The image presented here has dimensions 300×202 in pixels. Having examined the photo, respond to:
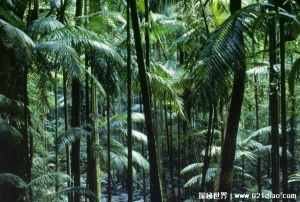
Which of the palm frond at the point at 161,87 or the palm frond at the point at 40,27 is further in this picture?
the palm frond at the point at 161,87

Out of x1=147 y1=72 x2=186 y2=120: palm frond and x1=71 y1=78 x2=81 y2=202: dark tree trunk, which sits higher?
x1=147 y1=72 x2=186 y2=120: palm frond

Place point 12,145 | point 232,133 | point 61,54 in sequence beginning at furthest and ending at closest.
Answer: point 12,145 → point 61,54 → point 232,133

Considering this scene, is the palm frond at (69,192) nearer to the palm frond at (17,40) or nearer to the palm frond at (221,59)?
the palm frond at (17,40)

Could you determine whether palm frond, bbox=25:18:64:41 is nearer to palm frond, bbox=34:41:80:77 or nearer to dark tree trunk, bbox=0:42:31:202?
dark tree trunk, bbox=0:42:31:202

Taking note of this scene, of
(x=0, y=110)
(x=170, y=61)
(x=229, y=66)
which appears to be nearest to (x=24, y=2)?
(x=0, y=110)

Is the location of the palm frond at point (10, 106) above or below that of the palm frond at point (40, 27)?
below

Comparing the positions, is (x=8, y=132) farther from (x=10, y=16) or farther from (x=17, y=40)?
(x=10, y=16)

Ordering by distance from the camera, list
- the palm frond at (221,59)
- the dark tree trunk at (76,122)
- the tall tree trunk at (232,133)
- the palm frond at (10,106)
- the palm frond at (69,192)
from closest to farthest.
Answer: the palm frond at (221,59) → the tall tree trunk at (232,133) → the palm frond at (69,192) → the palm frond at (10,106) → the dark tree trunk at (76,122)

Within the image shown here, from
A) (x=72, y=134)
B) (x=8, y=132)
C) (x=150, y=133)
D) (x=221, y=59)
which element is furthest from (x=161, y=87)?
(x=221, y=59)

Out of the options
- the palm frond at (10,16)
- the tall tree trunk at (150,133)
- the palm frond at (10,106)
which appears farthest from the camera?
the palm frond at (10,106)

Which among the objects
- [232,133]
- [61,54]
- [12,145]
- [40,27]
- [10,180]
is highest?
[40,27]

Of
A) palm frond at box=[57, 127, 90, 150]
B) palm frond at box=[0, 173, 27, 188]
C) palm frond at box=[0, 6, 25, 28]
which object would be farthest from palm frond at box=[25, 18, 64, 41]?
palm frond at box=[0, 173, 27, 188]

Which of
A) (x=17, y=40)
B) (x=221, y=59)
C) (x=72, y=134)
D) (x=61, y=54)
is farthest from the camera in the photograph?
(x=72, y=134)

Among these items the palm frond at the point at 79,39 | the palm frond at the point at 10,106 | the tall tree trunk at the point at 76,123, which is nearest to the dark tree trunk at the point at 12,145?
the palm frond at the point at 10,106
